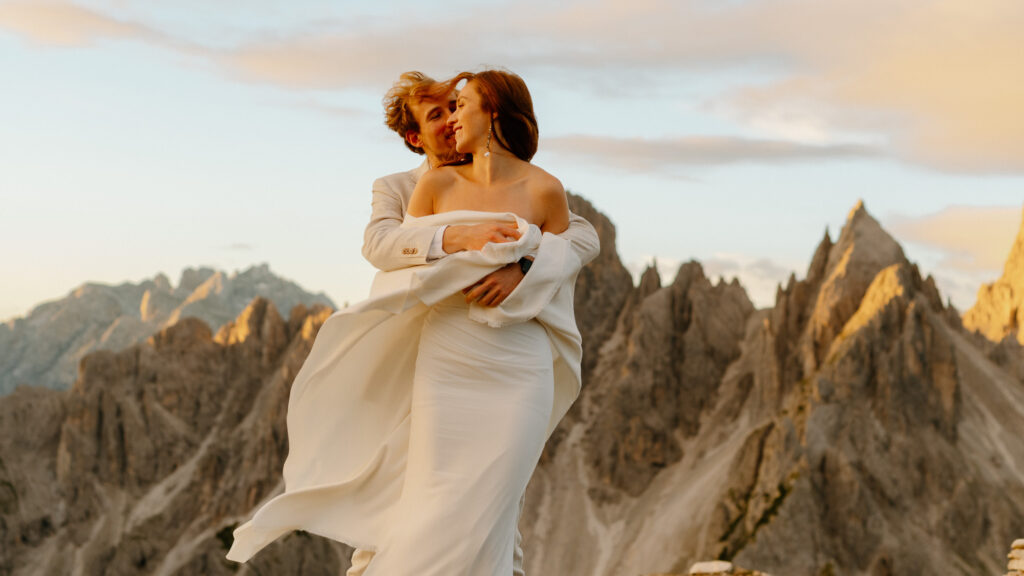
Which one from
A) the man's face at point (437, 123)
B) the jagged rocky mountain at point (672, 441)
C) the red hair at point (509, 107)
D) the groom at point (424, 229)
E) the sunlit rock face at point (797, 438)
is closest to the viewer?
the groom at point (424, 229)

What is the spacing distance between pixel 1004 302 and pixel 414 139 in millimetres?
197433

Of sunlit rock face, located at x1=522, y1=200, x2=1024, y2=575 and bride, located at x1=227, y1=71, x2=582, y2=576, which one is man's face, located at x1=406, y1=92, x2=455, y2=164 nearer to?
bride, located at x1=227, y1=71, x2=582, y2=576

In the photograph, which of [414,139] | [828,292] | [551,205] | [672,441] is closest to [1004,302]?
[828,292]

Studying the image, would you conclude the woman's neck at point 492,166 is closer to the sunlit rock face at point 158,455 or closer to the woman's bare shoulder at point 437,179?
the woman's bare shoulder at point 437,179

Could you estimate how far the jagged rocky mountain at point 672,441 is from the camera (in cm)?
12719

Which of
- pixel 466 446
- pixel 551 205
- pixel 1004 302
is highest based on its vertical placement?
pixel 551 205

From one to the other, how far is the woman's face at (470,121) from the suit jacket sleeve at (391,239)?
768mm

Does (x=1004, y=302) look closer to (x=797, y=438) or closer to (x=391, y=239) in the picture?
(x=797, y=438)

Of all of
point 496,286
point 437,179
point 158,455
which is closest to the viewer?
point 496,286

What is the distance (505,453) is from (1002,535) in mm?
126870

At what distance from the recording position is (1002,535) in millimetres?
124250

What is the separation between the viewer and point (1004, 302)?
633ft

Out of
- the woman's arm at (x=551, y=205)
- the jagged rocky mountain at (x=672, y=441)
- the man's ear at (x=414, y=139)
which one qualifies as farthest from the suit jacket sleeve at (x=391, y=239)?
the jagged rocky mountain at (x=672, y=441)

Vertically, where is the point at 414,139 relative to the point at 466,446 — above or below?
above
